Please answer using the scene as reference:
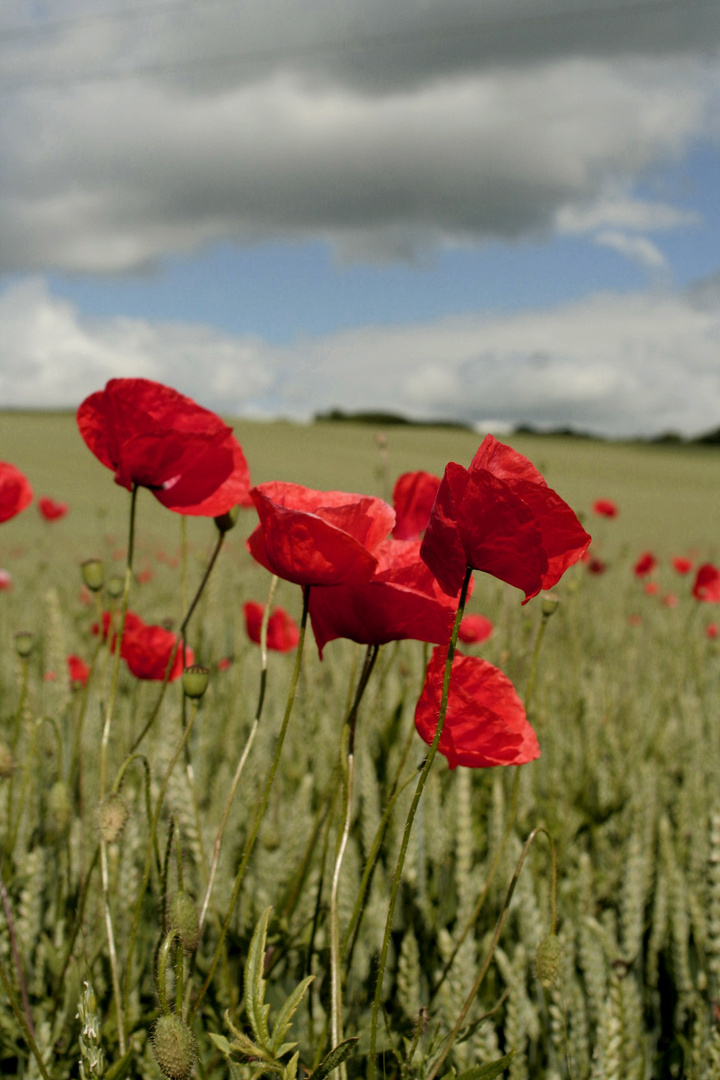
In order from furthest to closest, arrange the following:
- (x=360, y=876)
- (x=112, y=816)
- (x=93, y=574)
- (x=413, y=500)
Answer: (x=360, y=876) → (x=93, y=574) → (x=413, y=500) → (x=112, y=816)

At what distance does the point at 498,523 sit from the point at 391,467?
16850 mm

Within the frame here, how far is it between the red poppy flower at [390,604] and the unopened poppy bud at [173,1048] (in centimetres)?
33

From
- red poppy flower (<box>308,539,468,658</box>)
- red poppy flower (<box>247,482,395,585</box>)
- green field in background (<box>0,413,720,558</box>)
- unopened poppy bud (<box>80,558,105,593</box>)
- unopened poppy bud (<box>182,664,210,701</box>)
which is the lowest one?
unopened poppy bud (<box>182,664,210,701</box>)

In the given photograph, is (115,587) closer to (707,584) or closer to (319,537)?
(319,537)

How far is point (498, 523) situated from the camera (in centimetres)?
63

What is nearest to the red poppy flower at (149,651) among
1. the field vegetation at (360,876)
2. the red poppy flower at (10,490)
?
the field vegetation at (360,876)

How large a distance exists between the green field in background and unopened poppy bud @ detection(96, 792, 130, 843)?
10439mm

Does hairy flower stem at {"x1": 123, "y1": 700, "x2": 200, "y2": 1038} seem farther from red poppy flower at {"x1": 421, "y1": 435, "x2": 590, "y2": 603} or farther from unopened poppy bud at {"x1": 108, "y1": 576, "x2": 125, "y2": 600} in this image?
unopened poppy bud at {"x1": 108, "y1": 576, "x2": 125, "y2": 600}

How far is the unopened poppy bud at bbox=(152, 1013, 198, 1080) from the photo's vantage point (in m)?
0.61

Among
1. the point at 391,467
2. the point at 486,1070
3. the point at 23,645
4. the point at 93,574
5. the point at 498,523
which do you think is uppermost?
the point at 391,467

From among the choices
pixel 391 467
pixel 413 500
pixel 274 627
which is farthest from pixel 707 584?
pixel 391 467

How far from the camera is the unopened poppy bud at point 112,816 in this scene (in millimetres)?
798

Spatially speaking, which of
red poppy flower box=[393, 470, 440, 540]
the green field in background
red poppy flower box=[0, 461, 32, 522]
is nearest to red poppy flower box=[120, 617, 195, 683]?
red poppy flower box=[0, 461, 32, 522]

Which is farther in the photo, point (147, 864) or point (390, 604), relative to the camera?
point (147, 864)
